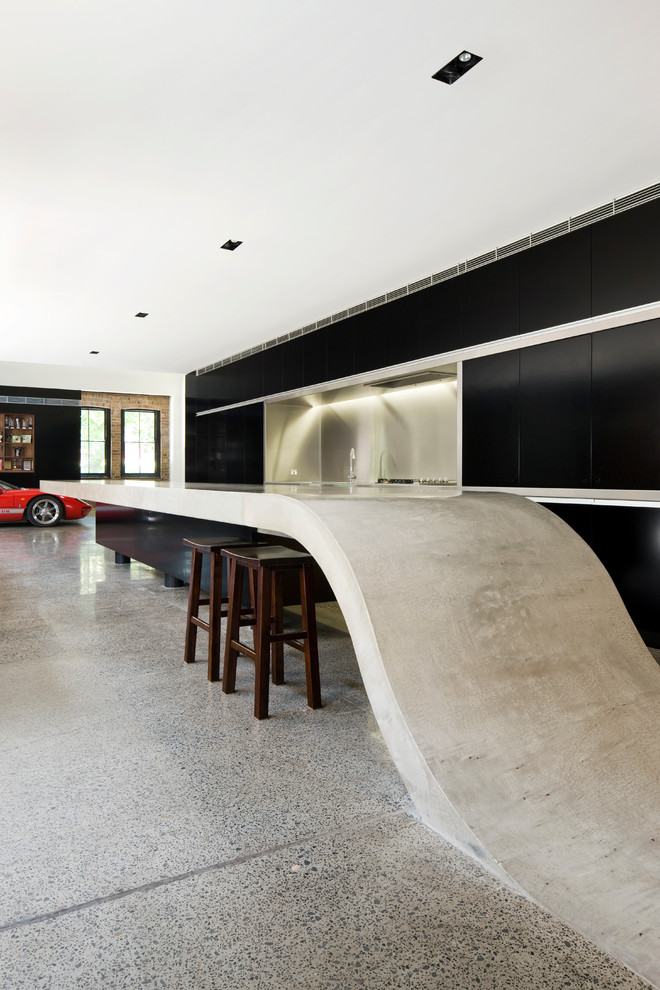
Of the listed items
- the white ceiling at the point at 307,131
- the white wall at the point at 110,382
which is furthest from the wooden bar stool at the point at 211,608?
the white wall at the point at 110,382

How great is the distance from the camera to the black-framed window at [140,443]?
14.6m

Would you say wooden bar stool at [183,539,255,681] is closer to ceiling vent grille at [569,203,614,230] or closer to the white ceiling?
the white ceiling

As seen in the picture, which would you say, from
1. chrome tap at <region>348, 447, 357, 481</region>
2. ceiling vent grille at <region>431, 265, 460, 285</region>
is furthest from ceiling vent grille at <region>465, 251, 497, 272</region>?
chrome tap at <region>348, 447, 357, 481</region>

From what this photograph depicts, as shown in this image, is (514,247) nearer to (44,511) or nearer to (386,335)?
(386,335)

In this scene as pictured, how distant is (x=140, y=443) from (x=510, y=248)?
11.4m

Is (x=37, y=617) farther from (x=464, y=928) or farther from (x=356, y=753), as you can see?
(x=464, y=928)

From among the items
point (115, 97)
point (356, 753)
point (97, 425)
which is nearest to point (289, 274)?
point (115, 97)

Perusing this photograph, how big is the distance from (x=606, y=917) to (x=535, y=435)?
145 inches

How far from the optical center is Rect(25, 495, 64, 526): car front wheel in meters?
10.8

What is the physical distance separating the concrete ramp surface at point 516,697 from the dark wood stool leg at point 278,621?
0.72 m

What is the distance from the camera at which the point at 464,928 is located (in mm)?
1346

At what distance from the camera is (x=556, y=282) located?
446 cm

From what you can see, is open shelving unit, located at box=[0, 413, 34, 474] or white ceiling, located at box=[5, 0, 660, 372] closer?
white ceiling, located at box=[5, 0, 660, 372]

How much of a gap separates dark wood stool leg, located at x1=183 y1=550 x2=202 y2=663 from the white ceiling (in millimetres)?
2151
